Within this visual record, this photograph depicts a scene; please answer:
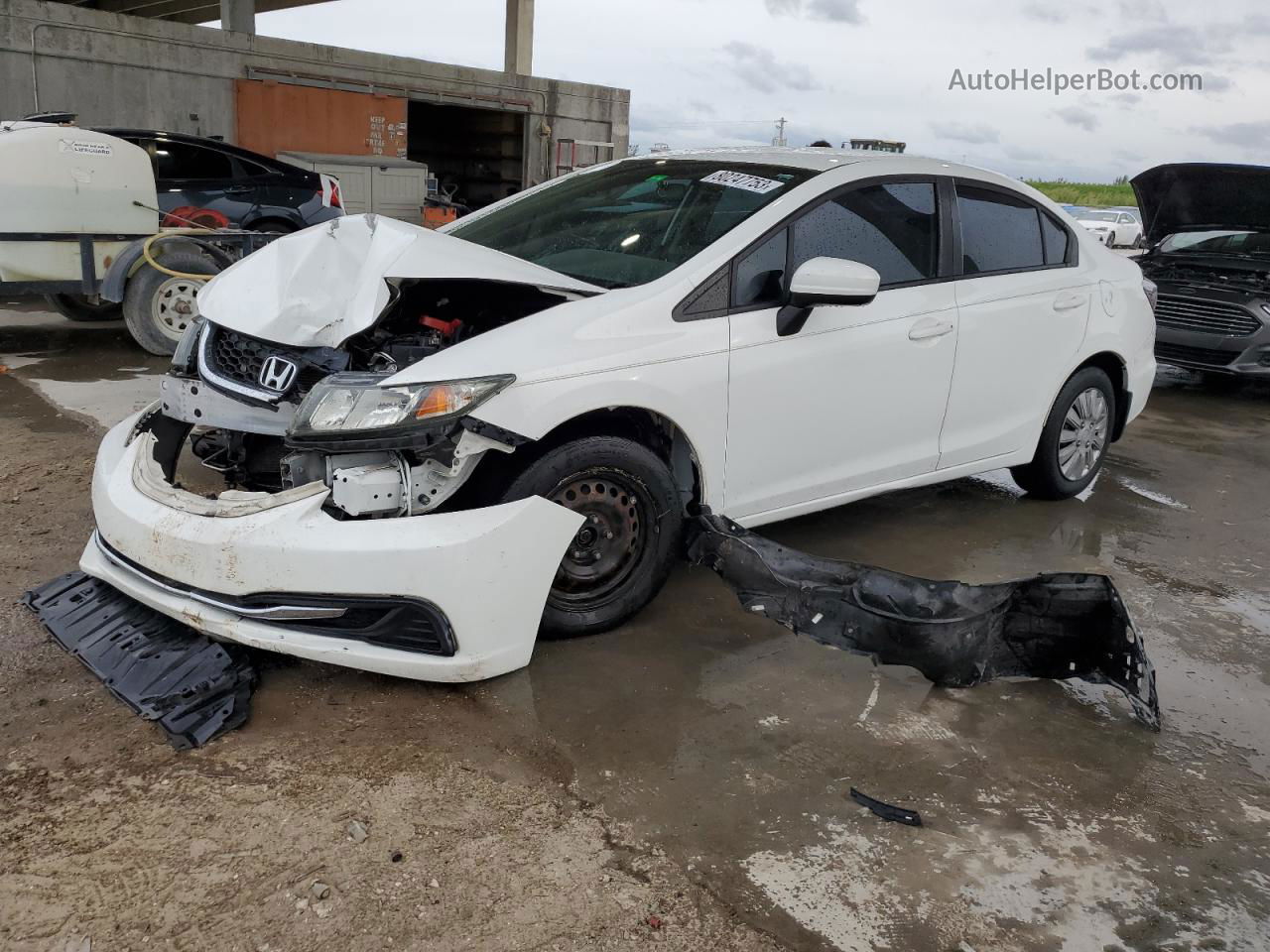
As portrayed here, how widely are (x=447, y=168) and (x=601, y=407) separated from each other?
1921 cm

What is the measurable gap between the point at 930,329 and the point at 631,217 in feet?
3.96

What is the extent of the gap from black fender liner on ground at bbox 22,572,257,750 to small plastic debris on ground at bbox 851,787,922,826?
1648 mm

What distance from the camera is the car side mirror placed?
132 inches

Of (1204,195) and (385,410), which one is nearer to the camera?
(385,410)

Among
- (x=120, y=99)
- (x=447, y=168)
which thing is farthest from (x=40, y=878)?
(x=447, y=168)

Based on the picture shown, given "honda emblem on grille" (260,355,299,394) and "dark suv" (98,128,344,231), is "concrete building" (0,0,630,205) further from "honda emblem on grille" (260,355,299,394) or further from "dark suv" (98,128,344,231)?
"honda emblem on grille" (260,355,299,394)

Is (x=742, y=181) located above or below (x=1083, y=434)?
above

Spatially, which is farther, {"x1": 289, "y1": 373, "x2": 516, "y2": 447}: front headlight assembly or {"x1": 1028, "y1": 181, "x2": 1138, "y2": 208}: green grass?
{"x1": 1028, "y1": 181, "x2": 1138, "y2": 208}: green grass

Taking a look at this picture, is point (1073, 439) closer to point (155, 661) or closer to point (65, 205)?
point (155, 661)

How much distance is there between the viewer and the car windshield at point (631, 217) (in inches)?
142

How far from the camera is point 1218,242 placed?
9.41 metres

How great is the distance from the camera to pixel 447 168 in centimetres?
2103

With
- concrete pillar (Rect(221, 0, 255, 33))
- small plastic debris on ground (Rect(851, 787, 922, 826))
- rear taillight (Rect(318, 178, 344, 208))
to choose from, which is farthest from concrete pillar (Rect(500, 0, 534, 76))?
small plastic debris on ground (Rect(851, 787, 922, 826))

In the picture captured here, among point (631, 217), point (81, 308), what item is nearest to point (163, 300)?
point (81, 308)
